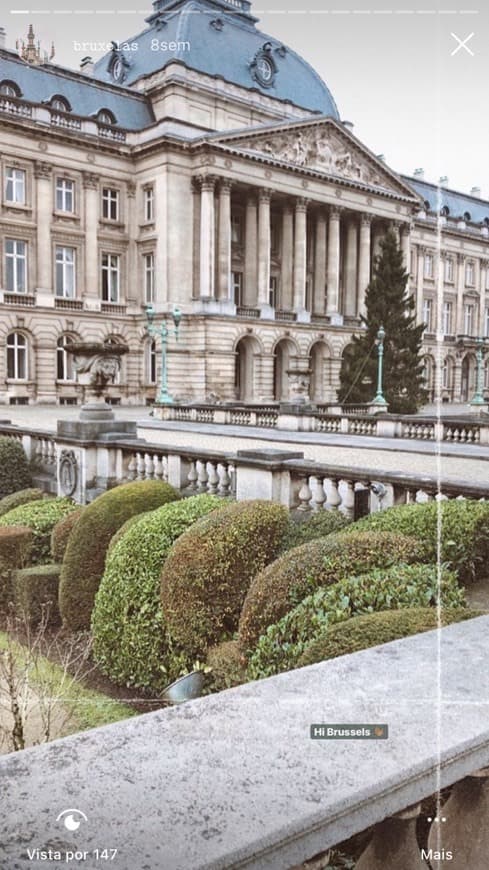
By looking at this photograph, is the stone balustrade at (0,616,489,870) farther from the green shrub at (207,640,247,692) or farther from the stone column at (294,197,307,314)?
the stone column at (294,197,307,314)

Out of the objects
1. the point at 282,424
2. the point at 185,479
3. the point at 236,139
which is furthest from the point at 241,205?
the point at 185,479

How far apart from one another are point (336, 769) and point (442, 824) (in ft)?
1.75

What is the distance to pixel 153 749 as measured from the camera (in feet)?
7.29

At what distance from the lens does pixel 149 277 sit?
46094mm

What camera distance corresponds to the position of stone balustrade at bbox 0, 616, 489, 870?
73.4 inches

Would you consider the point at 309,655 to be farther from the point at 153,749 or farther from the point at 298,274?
the point at 298,274

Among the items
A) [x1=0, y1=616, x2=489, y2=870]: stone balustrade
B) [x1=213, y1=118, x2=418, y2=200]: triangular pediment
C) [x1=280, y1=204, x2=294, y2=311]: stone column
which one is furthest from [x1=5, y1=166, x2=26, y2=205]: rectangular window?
[x1=0, y1=616, x2=489, y2=870]: stone balustrade

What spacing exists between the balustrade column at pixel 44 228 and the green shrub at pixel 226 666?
3785cm

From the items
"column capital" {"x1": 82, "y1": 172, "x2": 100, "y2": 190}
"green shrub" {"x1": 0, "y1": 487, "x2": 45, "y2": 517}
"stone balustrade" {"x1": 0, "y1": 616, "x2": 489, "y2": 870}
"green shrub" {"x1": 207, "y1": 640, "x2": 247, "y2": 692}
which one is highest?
"column capital" {"x1": 82, "y1": 172, "x2": 100, "y2": 190}

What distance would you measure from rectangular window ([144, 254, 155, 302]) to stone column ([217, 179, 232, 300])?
394cm

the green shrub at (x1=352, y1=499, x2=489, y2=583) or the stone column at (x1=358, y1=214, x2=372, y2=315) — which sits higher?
the stone column at (x1=358, y1=214, x2=372, y2=315)

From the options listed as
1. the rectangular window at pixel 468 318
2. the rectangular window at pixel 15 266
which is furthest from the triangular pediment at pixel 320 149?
the rectangular window at pixel 468 318

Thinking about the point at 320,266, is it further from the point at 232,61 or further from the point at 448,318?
the point at 448,318

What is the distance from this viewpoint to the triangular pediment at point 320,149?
4503 centimetres
